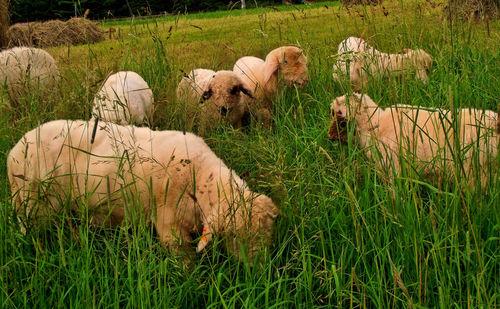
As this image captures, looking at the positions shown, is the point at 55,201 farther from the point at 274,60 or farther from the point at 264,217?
the point at 274,60

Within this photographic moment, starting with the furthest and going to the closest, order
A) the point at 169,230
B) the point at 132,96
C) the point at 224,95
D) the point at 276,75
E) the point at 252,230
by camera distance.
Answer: the point at 276,75 → the point at 224,95 → the point at 132,96 → the point at 169,230 → the point at 252,230

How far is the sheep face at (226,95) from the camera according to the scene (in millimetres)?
4773

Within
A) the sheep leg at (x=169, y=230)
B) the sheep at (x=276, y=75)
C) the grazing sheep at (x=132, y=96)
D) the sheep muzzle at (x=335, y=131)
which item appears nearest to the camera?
the sheep leg at (x=169, y=230)

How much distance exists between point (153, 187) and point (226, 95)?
2.18 meters

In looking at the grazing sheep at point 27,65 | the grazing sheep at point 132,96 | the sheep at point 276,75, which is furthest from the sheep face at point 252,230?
the grazing sheep at point 27,65

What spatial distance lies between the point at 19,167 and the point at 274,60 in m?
2.97

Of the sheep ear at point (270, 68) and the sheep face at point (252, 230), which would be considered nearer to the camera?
the sheep face at point (252, 230)

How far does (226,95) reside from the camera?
4.79 metres

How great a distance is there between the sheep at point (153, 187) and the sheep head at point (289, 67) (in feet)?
7.59

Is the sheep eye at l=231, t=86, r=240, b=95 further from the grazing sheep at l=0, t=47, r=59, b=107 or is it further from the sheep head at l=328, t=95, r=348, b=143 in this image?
the grazing sheep at l=0, t=47, r=59, b=107

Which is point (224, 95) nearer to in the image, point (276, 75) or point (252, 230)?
point (276, 75)

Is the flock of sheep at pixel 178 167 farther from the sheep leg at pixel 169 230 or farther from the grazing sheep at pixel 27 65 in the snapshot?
the grazing sheep at pixel 27 65

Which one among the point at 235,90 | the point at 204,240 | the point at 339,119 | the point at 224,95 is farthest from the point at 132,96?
the point at 204,240

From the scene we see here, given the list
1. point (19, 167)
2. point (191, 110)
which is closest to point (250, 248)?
point (19, 167)
